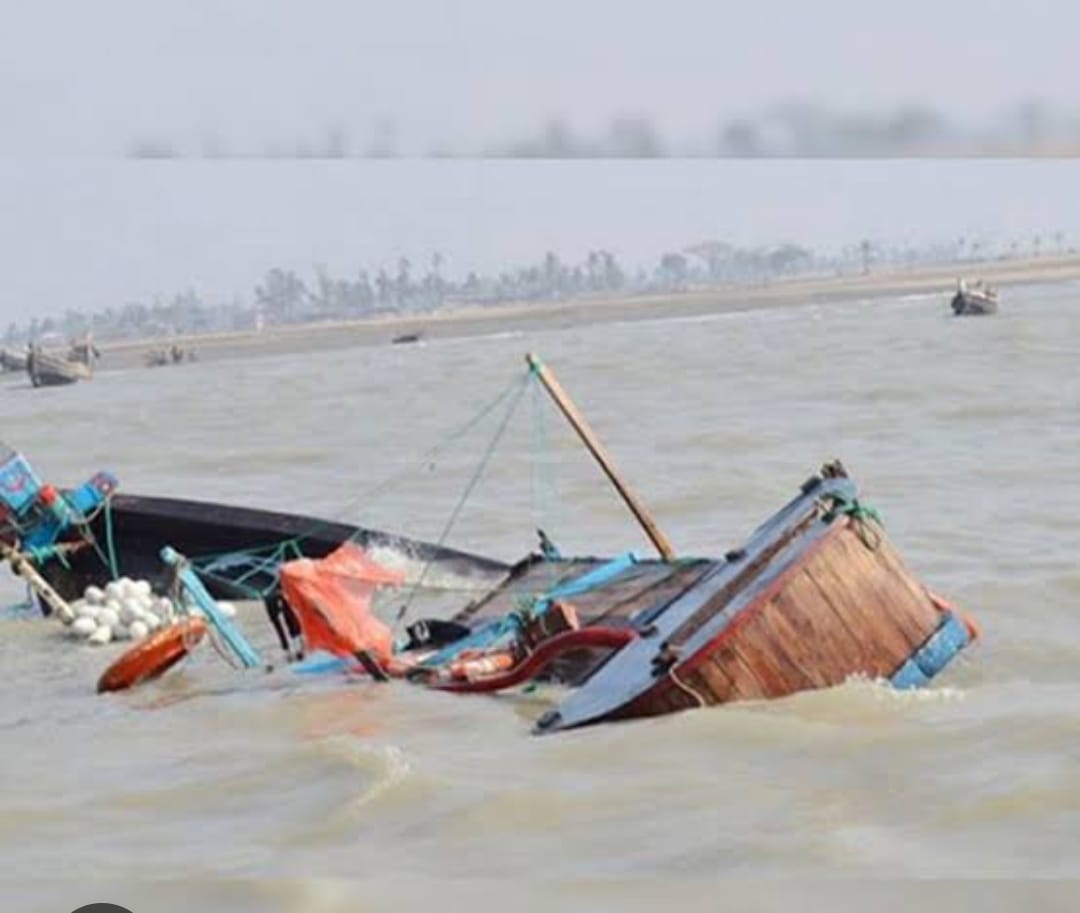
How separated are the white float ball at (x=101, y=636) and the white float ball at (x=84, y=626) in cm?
3

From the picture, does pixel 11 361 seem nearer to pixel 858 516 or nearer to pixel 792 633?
pixel 858 516

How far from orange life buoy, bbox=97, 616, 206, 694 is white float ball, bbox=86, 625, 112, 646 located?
2030mm

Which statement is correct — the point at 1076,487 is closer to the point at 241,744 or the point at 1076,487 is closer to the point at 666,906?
the point at 241,744

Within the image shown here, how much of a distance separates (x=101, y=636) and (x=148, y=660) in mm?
2347

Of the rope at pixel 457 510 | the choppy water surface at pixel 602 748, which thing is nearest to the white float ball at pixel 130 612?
the choppy water surface at pixel 602 748

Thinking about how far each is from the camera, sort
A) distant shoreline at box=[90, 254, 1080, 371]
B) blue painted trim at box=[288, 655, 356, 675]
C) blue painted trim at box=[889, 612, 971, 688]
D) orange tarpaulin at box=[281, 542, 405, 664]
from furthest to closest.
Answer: distant shoreline at box=[90, 254, 1080, 371]
orange tarpaulin at box=[281, 542, 405, 664]
blue painted trim at box=[288, 655, 356, 675]
blue painted trim at box=[889, 612, 971, 688]

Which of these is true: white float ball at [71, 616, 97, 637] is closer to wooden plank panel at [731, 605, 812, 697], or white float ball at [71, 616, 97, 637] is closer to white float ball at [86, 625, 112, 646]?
white float ball at [86, 625, 112, 646]

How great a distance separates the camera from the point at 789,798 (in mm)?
7293

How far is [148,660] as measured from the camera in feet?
35.8

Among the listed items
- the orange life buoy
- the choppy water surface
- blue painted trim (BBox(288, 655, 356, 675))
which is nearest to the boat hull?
the choppy water surface

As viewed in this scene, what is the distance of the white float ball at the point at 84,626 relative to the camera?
13.2 m

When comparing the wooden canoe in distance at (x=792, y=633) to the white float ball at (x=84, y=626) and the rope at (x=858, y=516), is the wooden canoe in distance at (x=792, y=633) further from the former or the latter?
the white float ball at (x=84, y=626)

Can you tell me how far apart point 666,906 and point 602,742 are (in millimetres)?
2306

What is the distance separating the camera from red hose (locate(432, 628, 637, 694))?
31.4ft
